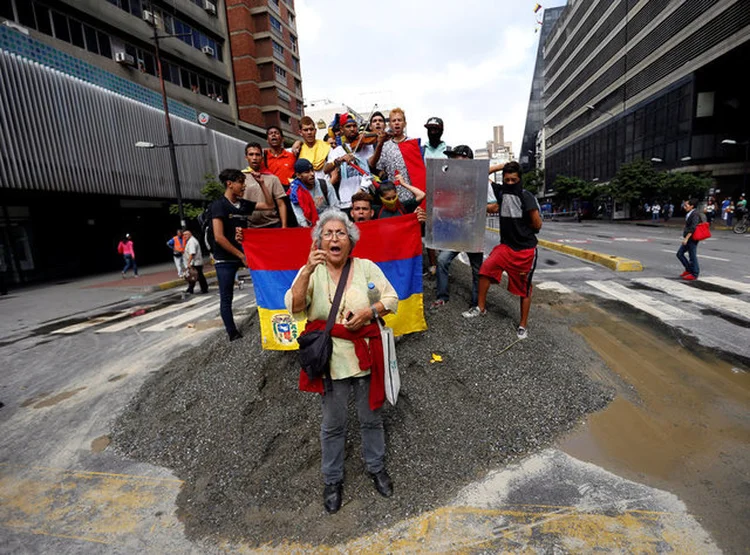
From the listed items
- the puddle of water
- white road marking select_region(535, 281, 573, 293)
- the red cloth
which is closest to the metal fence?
the red cloth

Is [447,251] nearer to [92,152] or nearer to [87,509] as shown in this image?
[87,509]

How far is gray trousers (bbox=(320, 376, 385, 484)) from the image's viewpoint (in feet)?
8.42

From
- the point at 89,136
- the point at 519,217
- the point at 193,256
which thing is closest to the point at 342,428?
the point at 519,217

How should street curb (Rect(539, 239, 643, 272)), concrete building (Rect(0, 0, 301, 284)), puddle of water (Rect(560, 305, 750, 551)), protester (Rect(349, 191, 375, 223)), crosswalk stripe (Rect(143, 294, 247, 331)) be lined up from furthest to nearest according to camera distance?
concrete building (Rect(0, 0, 301, 284)), street curb (Rect(539, 239, 643, 272)), crosswalk stripe (Rect(143, 294, 247, 331)), protester (Rect(349, 191, 375, 223)), puddle of water (Rect(560, 305, 750, 551))

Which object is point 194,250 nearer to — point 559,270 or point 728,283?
point 559,270

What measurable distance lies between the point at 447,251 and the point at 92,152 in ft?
59.6

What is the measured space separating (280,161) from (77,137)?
1531 centimetres

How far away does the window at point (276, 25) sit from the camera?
41162 mm

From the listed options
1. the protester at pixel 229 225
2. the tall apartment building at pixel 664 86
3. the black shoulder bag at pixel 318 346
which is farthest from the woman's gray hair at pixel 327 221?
the tall apartment building at pixel 664 86

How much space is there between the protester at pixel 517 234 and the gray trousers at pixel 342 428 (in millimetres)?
2675

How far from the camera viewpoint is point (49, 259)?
17.8m

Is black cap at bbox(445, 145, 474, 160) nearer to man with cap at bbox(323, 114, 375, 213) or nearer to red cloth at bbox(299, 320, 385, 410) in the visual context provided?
man with cap at bbox(323, 114, 375, 213)

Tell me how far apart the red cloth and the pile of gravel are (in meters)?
0.73

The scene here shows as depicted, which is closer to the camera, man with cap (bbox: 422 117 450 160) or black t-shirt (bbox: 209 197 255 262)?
black t-shirt (bbox: 209 197 255 262)
